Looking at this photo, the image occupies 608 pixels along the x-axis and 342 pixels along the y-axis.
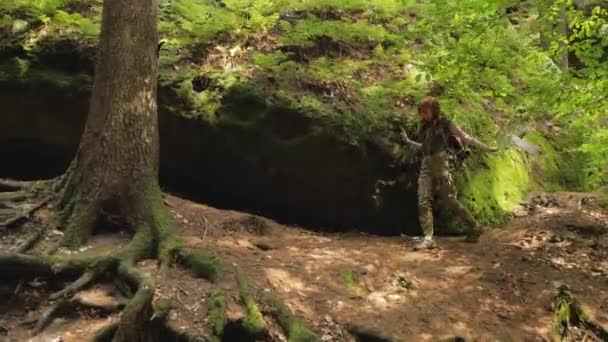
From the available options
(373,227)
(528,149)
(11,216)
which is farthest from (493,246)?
(11,216)

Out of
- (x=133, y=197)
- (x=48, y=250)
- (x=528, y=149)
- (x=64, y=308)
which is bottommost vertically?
(x=64, y=308)

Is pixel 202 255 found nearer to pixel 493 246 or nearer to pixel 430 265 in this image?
pixel 430 265

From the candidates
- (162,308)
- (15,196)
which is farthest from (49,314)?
(15,196)

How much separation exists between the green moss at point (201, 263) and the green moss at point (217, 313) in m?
0.38

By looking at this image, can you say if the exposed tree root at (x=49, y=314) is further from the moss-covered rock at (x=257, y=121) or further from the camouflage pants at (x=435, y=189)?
the camouflage pants at (x=435, y=189)

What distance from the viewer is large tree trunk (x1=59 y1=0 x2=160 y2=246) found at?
22.3ft

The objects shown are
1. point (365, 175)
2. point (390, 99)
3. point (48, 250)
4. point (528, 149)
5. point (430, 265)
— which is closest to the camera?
point (48, 250)

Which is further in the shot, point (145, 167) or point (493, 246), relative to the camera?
point (493, 246)

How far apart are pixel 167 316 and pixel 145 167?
2363mm

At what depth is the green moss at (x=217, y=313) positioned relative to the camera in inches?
205

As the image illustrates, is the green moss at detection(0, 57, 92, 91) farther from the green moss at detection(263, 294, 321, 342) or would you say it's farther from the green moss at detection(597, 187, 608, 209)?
the green moss at detection(597, 187, 608, 209)

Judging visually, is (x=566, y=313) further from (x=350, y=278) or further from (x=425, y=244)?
(x=350, y=278)

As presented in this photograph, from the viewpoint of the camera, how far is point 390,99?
10094 mm

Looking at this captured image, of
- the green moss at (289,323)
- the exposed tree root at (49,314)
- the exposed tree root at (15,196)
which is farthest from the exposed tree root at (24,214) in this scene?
the green moss at (289,323)
